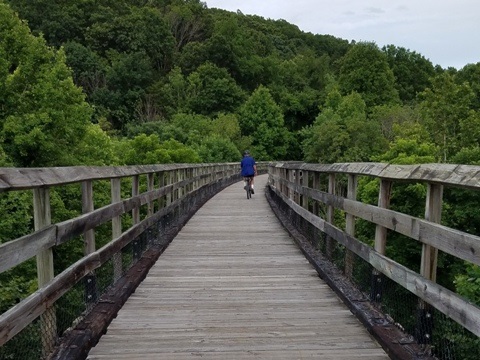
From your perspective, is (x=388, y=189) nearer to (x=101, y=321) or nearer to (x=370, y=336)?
(x=370, y=336)

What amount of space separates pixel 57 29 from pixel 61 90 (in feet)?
190

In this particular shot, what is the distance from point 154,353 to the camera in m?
3.71

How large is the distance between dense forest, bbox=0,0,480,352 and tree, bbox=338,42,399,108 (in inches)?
7.5

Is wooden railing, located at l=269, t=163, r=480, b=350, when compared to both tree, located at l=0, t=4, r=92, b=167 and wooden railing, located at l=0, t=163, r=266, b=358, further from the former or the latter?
tree, located at l=0, t=4, r=92, b=167

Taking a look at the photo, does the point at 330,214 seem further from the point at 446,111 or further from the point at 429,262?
the point at 446,111

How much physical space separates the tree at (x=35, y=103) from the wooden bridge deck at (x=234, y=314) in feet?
51.8

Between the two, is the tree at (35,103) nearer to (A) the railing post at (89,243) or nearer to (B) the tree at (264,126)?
(A) the railing post at (89,243)

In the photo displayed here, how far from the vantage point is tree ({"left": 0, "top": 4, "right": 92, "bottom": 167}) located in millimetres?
21594

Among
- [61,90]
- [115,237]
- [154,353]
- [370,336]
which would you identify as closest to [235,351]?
[154,353]

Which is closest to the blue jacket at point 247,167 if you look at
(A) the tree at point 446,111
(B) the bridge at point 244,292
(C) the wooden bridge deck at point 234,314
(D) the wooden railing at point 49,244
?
(C) the wooden bridge deck at point 234,314

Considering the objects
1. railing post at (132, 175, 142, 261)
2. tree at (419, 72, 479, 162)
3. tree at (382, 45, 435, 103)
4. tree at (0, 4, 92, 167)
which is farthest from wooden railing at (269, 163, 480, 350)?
tree at (382, 45, 435, 103)

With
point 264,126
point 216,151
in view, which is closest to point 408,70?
point 264,126

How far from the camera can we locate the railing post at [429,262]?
11.1 ft

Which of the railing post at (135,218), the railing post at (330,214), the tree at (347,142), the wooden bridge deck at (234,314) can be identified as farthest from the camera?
the tree at (347,142)
